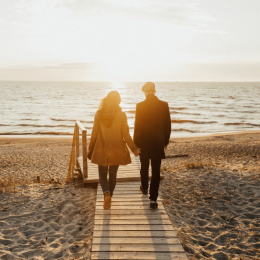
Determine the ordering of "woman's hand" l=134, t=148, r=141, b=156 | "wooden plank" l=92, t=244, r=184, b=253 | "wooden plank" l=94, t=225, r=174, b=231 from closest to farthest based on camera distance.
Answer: "wooden plank" l=92, t=244, r=184, b=253, "wooden plank" l=94, t=225, r=174, b=231, "woman's hand" l=134, t=148, r=141, b=156

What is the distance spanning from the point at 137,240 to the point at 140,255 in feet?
1.03

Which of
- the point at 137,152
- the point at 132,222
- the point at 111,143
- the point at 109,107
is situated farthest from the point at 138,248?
the point at 109,107

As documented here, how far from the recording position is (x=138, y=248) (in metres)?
3.13

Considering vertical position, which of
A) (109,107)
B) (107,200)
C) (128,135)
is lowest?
(107,200)

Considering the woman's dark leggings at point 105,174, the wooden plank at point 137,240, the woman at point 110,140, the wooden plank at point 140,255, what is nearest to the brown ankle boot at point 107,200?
the woman's dark leggings at point 105,174

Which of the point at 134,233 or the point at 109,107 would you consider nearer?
the point at 134,233

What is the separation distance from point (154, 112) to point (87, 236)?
2139mm

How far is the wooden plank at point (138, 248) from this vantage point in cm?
308

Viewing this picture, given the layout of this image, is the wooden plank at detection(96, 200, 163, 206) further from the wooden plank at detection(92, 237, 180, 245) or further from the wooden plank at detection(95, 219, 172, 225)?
the wooden plank at detection(92, 237, 180, 245)

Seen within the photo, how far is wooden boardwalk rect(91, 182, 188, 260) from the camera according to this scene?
303 centimetres

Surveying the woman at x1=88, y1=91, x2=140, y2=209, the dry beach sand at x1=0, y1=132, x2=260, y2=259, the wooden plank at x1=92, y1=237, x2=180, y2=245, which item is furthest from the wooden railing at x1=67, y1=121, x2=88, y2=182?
the wooden plank at x1=92, y1=237, x2=180, y2=245

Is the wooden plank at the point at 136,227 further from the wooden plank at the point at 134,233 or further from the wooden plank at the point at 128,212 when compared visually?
the wooden plank at the point at 128,212

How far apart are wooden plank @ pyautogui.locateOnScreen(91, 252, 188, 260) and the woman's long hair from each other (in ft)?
5.89

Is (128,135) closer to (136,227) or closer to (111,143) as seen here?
(111,143)
